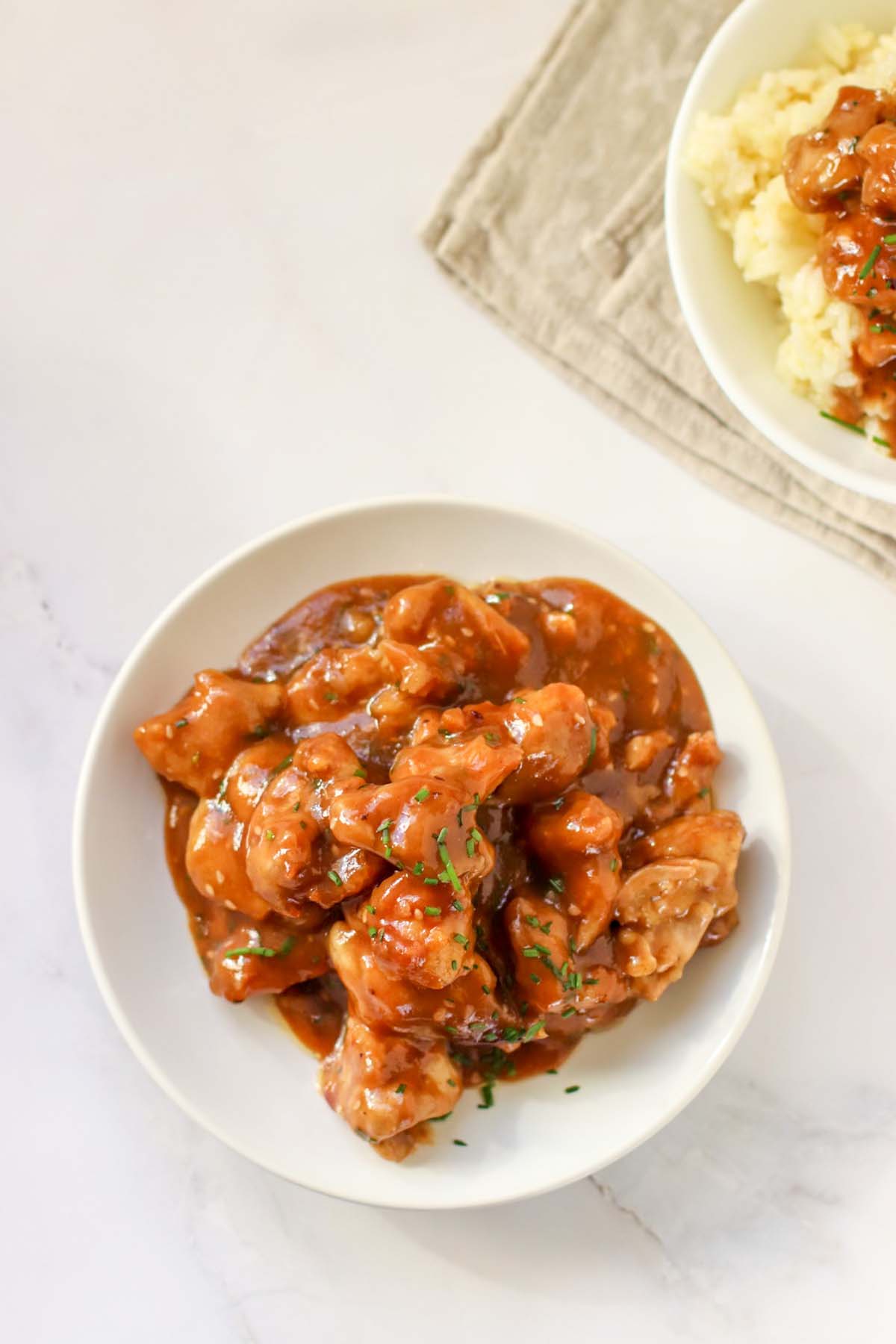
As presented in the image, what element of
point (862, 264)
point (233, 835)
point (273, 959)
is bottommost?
point (273, 959)

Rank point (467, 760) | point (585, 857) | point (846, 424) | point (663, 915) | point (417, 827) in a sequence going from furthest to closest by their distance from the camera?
point (846, 424)
point (663, 915)
point (585, 857)
point (467, 760)
point (417, 827)

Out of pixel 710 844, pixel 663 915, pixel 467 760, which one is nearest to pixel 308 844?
pixel 467 760

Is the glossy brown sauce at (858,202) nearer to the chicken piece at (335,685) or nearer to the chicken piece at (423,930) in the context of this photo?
the chicken piece at (335,685)

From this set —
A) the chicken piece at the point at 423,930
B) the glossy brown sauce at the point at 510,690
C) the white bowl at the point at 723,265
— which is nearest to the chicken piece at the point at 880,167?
the white bowl at the point at 723,265

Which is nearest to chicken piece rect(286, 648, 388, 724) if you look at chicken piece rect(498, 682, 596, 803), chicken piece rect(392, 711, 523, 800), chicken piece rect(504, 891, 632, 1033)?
chicken piece rect(392, 711, 523, 800)

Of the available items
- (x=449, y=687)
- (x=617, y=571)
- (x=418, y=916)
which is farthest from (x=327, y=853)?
(x=617, y=571)

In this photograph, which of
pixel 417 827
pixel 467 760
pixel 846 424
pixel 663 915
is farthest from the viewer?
pixel 846 424

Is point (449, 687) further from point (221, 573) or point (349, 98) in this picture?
point (349, 98)

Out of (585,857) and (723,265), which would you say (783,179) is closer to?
(723,265)
